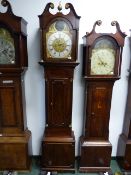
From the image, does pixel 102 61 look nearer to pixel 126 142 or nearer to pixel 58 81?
pixel 58 81

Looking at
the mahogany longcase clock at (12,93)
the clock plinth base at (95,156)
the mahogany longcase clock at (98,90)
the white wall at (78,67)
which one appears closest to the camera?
the mahogany longcase clock at (12,93)

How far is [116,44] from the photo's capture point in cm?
187

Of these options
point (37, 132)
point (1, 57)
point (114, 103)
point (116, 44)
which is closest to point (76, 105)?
point (114, 103)

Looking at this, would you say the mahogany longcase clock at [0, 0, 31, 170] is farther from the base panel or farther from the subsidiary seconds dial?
the base panel

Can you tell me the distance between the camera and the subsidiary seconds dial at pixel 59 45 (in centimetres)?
183

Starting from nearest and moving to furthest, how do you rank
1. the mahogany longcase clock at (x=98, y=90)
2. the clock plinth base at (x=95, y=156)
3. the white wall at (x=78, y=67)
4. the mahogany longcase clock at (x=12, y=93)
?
the mahogany longcase clock at (x=12, y=93), the mahogany longcase clock at (x=98, y=90), the white wall at (x=78, y=67), the clock plinth base at (x=95, y=156)

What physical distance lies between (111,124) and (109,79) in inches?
28.5

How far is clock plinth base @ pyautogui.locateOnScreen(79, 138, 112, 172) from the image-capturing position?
7.03ft

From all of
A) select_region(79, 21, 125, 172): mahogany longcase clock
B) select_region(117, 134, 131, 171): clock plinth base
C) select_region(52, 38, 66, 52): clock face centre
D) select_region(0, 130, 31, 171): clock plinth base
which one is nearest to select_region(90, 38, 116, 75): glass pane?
select_region(79, 21, 125, 172): mahogany longcase clock

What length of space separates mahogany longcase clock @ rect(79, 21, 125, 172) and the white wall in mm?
223

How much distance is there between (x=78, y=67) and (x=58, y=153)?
1.04 meters

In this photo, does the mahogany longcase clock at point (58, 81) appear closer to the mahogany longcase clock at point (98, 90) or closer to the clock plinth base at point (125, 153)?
the mahogany longcase clock at point (98, 90)

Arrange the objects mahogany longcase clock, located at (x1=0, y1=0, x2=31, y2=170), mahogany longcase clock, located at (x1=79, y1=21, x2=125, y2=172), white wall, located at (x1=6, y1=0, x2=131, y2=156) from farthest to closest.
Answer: white wall, located at (x1=6, y1=0, x2=131, y2=156)
mahogany longcase clock, located at (x1=79, y1=21, x2=125, y2=172)
mahogany longcase clock, located at (x1=0, y1=0, x2=31, y2=170)

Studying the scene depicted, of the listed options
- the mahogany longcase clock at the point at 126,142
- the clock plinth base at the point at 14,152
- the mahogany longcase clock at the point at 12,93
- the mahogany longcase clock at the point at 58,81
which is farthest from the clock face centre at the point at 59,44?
the clock plinth base at the point at 14,152
